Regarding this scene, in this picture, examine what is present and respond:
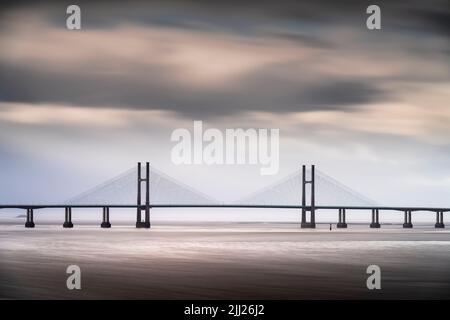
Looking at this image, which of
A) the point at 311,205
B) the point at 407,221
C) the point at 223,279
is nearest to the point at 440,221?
the point at 407,221

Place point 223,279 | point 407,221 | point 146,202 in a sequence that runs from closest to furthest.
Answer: point 223,279, point 146,202, point 407,221

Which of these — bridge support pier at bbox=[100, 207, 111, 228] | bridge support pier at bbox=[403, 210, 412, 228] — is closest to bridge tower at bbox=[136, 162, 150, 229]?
bridge support pier at bbox=[100, 207, 111, 228]

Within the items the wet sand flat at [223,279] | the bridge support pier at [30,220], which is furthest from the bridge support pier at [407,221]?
the wet sand flat at [223,279]

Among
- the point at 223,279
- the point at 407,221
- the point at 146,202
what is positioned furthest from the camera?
the point at 407,221

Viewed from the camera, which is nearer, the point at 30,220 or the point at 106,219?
the point at 106,219

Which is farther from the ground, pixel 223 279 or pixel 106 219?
pixel 223 279

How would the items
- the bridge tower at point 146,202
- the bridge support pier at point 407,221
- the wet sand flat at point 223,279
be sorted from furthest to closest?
the bridge support pier at point 407,221 < the bridge tower at point 146,202 < the wet sand flat at point 223,279

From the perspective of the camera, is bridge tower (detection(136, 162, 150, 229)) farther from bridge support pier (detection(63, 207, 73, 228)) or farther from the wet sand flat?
the wet sand flat

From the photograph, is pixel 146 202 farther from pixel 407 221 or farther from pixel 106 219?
pixel 407 221

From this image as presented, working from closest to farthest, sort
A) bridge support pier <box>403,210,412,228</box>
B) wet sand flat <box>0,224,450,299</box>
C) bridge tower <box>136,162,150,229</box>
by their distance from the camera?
wet sand flat <box>0,224,450,299</box>, bridge tower <box>136,162,150,229</box>, bridge support pier <box>403,210,412,228</box>

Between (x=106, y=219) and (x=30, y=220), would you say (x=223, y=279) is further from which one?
(x=30, y=220)

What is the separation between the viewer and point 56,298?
16.6 meters

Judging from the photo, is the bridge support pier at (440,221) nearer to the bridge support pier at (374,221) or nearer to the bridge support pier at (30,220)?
the bridge support pier at (374,221)

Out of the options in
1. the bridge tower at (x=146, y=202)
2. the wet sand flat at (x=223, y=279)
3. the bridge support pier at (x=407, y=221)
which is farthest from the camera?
the bridge support pier at (x=407, y=221)
